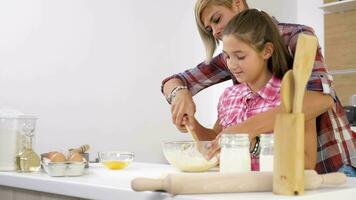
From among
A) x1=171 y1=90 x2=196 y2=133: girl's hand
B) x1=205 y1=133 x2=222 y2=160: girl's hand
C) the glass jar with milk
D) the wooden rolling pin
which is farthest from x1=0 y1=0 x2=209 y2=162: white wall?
the wooden rolling pin

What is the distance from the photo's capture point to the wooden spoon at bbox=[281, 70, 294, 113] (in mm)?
869

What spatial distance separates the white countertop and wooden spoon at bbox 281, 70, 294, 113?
0.51ft

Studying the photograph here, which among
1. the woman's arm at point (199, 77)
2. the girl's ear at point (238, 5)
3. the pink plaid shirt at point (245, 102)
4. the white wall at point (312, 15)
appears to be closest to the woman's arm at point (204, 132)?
the pink plaid shirt at point (245, 102)

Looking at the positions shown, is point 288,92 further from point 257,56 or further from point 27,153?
point 27,153

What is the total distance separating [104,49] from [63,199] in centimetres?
219

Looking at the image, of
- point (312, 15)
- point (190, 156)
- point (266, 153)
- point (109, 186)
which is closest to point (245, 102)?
point (190, 156)

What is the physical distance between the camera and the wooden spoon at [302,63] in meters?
0.85

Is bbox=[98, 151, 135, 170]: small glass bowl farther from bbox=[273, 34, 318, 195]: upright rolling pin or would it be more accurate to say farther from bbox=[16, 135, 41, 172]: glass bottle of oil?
bbox=[273, 34, 318, 195]: upright rolling pin

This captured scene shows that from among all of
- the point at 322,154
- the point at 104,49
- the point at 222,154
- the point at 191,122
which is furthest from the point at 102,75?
the point at 222,154

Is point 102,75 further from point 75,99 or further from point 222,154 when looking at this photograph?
point 222,154

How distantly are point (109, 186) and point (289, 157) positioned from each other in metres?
0.38

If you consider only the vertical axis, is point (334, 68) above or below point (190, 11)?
below

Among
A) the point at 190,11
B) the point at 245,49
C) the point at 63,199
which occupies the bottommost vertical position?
the point at 63,199

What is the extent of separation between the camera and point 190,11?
12.4 feet
